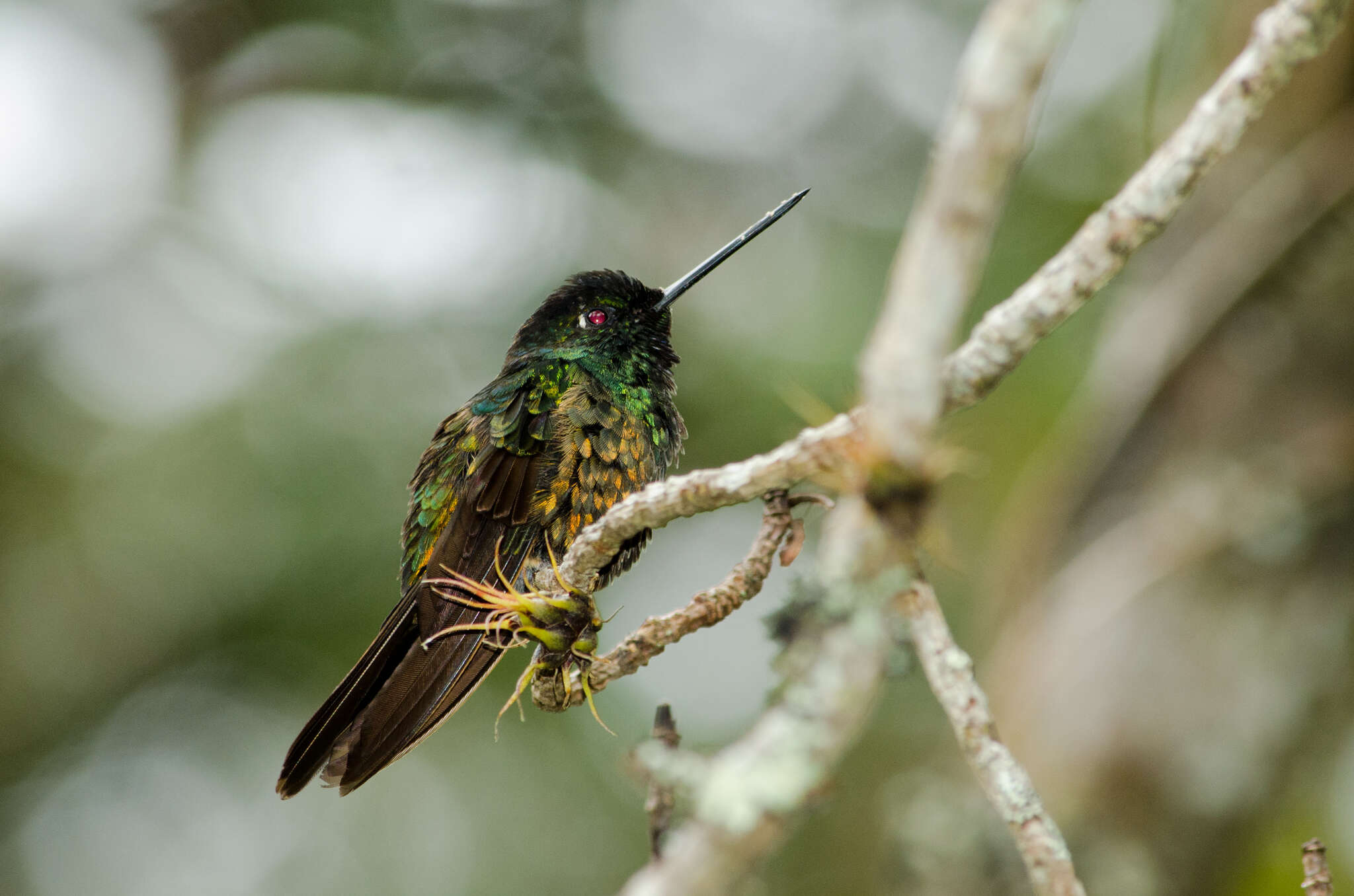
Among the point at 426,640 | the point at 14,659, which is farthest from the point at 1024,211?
the point at 14,659

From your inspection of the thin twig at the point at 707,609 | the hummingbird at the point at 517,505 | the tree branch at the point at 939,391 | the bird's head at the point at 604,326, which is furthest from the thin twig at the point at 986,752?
the bird's head at the point at 604,326

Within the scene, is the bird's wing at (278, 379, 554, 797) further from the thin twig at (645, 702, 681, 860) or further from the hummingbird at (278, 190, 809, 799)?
the thin twig at (645, 702, 681, 860)

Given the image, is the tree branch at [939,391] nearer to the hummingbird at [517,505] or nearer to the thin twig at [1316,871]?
the thin twig at [1316,871]

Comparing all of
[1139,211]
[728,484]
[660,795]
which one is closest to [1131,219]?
[1139,211]

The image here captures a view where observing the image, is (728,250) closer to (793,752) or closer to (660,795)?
(660,795)

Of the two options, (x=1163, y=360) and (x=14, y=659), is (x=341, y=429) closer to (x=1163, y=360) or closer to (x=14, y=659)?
(x=14, y=659)
